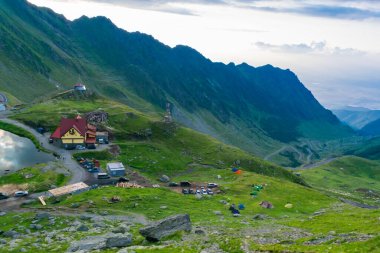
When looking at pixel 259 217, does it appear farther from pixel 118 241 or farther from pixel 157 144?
pixel 157 144

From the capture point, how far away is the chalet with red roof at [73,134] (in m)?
147

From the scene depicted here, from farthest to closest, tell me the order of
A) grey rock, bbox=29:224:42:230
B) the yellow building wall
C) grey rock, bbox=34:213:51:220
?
the yellow building wall, grey rock, bbox=34:213:51:220, grey rock, bbox=29:224:42:230

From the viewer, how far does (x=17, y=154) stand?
134625 millimetres

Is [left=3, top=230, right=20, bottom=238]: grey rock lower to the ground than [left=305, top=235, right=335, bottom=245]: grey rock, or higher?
lower

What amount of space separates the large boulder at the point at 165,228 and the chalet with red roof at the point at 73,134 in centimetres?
9936

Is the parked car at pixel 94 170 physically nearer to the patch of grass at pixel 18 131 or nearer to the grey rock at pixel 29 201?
the grey rock at pixel 29 201

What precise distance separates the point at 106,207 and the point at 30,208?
622 inches

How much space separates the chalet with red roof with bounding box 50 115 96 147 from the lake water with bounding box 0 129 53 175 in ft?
33.6

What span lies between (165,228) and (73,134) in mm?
102099

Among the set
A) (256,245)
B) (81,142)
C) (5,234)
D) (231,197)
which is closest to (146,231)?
(256,245)

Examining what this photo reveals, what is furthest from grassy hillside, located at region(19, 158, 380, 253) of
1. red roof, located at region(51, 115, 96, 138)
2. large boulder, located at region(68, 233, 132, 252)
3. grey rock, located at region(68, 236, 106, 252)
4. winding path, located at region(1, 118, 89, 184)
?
red roof, located at region(51, 115, 96, 138)

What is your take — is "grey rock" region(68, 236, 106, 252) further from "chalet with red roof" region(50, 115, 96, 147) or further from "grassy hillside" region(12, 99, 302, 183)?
"chalet with red roof" region(50, 115, 96, 147)

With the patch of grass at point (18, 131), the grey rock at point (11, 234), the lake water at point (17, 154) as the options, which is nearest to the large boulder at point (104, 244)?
the grey rock at point (11, 234)

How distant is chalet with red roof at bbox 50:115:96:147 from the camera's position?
481 feet
